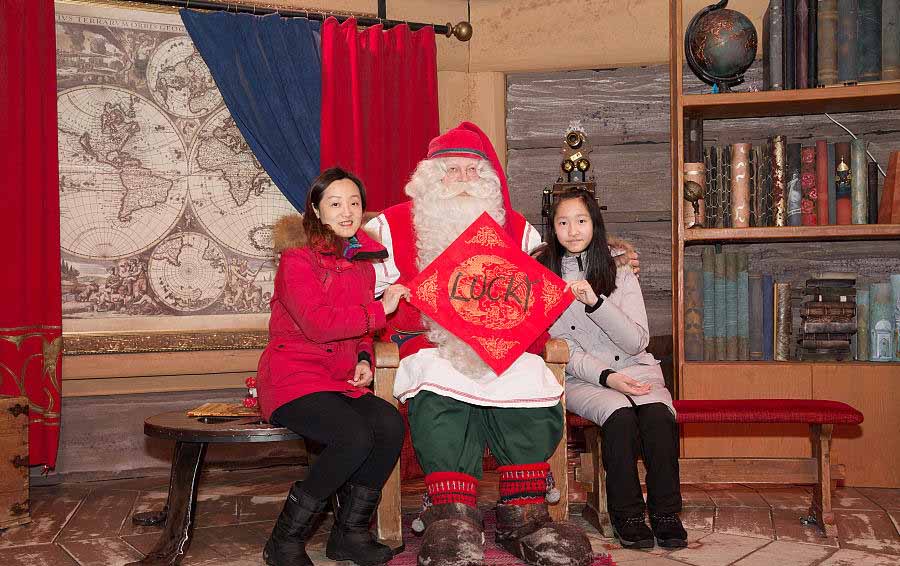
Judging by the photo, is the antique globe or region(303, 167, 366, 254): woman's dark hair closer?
region(303, 167, 366, 254): woman's dark hair

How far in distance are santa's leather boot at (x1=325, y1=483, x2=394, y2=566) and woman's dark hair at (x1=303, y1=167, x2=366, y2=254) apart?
840 millimetres

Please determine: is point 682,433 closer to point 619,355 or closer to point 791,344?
point 791,344

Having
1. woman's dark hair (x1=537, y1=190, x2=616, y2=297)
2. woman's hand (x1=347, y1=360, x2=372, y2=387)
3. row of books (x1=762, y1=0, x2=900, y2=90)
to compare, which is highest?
row of books (x1=762, y1=0, x2=900, y2=90)

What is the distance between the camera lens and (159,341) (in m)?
4.29

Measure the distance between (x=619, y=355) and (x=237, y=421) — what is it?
4.83 ft

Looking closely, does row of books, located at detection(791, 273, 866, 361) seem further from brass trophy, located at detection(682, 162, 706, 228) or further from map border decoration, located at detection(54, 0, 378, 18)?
map border decoration, located at detection(54, 0, 378, 18)

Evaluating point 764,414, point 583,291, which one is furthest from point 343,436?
point 764,414

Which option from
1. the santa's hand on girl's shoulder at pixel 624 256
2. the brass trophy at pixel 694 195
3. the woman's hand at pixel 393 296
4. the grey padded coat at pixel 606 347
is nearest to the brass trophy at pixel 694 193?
the brass trophy at pixel 694 195

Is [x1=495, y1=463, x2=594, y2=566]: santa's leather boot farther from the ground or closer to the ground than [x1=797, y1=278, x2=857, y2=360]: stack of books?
closer to the ground

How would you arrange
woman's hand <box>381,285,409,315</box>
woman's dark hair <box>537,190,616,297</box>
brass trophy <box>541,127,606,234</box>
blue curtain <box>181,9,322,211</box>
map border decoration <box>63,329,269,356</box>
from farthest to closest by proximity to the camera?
brass trophy <box>541,127,606,234</box> → blue curtain <box>181,9,322,211</box> → map border decoration <box>63,329,269,356</box> → woman's dark hair <box>537,190,616,297</box> → woman's hand <box>381,285,409,315</box>

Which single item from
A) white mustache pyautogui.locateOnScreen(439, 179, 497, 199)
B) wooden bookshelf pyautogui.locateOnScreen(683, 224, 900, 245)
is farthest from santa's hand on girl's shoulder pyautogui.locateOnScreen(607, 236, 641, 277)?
wooden bookshelf pyautogui.locateOnScreen(683, 224, 900, 245)

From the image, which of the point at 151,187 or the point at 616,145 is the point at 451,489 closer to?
the point at 151,187

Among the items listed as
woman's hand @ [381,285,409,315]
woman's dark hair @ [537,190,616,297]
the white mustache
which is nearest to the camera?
woman's hand @ [381,285,409,315]

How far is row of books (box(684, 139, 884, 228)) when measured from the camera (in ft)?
13.3
